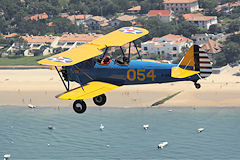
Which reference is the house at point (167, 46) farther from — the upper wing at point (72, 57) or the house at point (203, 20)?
the upper wing at point (72, 57)

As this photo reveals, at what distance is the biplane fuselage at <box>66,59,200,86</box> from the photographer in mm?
52750

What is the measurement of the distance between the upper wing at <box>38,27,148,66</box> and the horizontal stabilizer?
589 centimetres

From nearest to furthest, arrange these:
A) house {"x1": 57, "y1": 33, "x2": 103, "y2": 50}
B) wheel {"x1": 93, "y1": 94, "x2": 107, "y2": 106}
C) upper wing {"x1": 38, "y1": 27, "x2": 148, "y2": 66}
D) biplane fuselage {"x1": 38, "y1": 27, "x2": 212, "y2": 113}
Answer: upper wing {"x1": 38, "y1": 27, "x2": 148, "y2": 66}, biplane fuselage {"x1": 38, "y1": 27, "x2": 212, "y2": 113}, wheel {"x1": 93, "y1": 94, "x2": 107, "y2": 106}, house {"x1": 57, "y1": 33, "x2": 103, "y2": 50}

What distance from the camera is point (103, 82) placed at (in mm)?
52625

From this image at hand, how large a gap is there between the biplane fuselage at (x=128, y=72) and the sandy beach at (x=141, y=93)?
212ft

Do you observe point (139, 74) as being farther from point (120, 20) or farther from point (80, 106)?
point (120, 20)

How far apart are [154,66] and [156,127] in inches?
2315

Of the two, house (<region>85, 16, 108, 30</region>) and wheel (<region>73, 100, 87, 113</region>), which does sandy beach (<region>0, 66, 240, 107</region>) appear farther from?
wheel (<region>73, 100, 87, 113</region>)

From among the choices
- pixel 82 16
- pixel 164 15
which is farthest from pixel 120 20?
pixel 82 16

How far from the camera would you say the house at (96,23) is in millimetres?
188250

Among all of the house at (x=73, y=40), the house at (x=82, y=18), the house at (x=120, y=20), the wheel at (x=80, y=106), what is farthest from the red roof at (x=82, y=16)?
the wheel at (x=80, y=106)

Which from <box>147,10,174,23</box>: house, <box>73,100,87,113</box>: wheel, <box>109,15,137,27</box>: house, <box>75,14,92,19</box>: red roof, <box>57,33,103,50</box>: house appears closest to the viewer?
<box>73,100,87,113</box>: wheel

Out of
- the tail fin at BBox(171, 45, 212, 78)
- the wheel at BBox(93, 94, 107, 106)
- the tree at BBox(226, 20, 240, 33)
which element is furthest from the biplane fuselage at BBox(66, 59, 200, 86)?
the tree at BBox(226, 20, 240, 33)

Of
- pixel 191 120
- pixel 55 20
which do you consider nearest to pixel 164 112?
pixel 191 120
